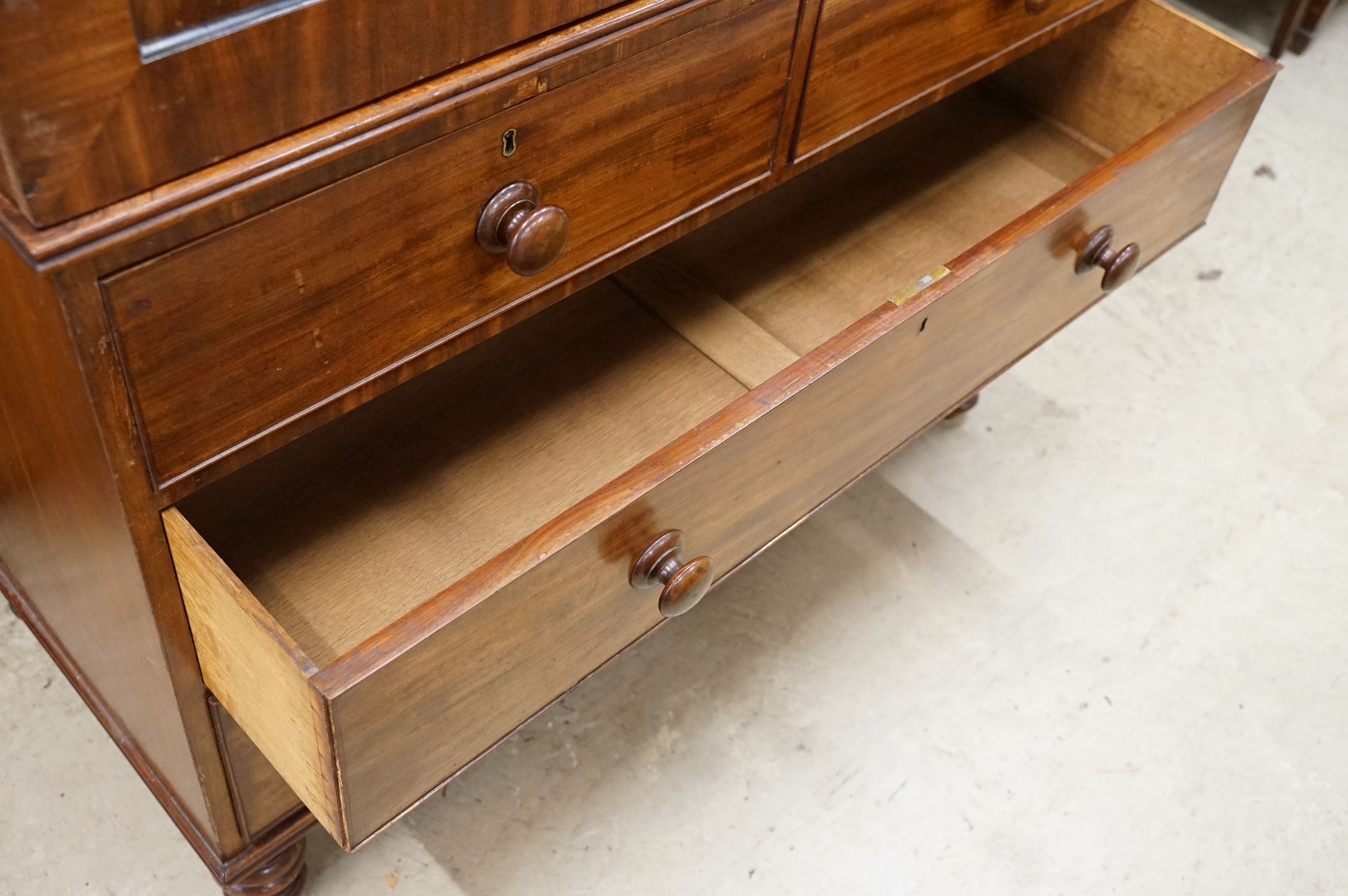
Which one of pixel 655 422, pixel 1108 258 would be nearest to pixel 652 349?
pixel 655 422

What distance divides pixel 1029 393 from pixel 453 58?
88cm

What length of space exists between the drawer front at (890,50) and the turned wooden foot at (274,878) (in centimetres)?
54

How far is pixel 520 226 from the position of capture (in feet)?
2.02

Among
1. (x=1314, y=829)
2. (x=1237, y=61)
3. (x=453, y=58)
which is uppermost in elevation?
(x=453, y=58)

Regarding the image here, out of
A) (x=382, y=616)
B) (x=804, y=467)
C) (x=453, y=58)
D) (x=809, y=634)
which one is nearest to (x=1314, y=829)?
(x=809, y=634)

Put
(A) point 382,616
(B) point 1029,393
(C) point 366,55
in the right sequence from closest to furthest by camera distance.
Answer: (C) point 366,55 < (A) point 382,616 < (B) point 1029,393

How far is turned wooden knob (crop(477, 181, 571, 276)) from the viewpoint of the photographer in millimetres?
612

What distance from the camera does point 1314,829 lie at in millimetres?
1021

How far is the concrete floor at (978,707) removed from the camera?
3.07 ft

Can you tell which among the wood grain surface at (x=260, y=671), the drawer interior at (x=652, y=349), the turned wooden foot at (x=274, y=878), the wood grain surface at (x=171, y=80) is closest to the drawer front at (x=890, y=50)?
the drawer interior at (x=652, y=349)

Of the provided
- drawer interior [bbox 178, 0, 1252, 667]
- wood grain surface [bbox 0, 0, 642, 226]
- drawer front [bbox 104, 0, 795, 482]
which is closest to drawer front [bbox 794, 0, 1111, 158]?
drawer front [bbox 104, 0, 795, 482]

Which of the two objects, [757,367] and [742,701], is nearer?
[757,367]

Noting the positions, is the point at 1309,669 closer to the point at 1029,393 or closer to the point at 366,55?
the point at 1029,393

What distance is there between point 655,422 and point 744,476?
0.44 ft
